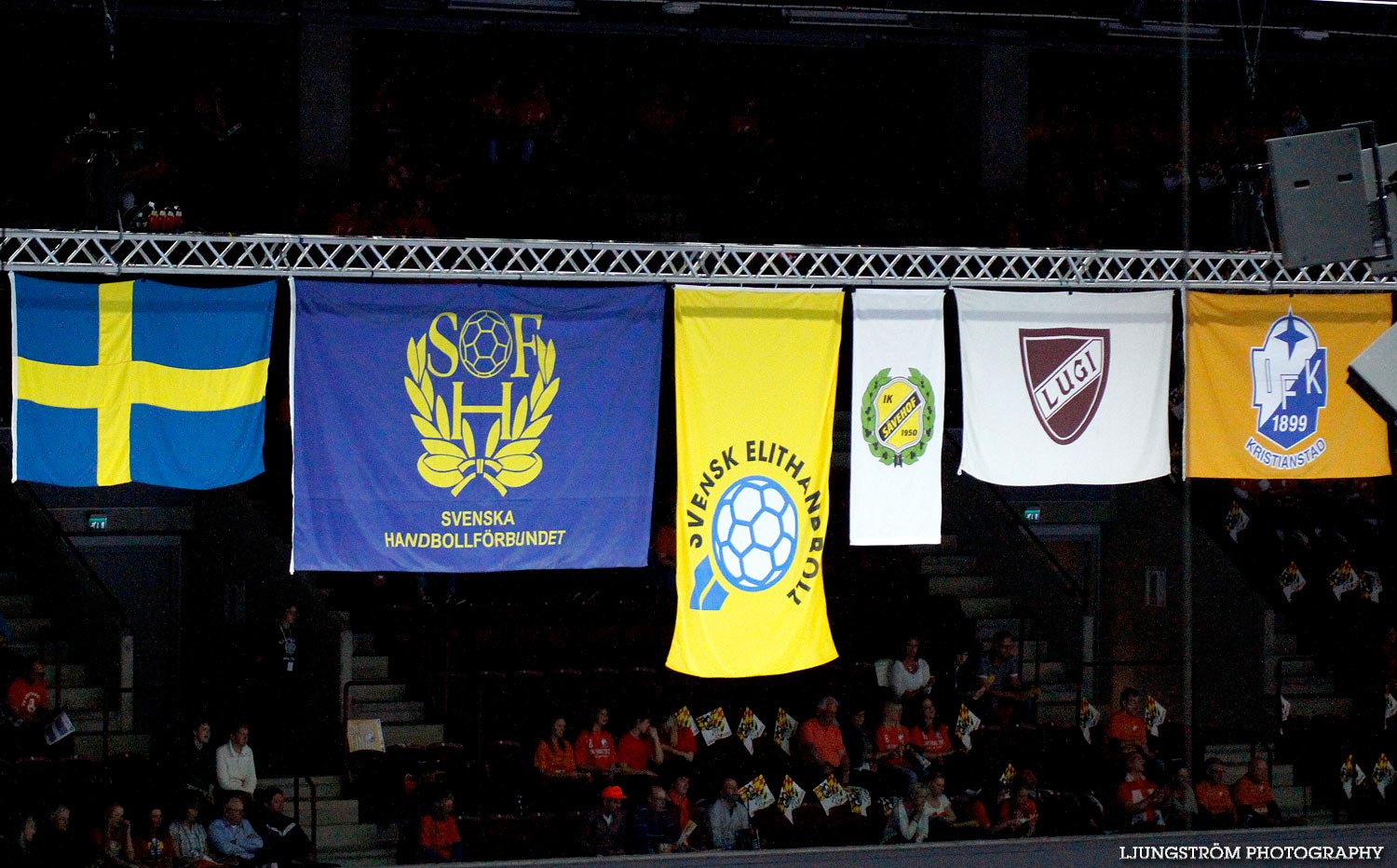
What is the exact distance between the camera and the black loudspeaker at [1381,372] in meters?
6.36

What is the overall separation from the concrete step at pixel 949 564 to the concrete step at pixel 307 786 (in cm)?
704

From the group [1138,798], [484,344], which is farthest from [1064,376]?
[1138,798]

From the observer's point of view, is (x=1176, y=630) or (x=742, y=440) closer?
(x=742, y=440)

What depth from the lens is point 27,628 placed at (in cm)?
1680

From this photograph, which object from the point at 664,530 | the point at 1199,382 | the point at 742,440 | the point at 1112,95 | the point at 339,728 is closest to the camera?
the point at 742,440

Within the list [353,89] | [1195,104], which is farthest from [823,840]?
[1195,104]

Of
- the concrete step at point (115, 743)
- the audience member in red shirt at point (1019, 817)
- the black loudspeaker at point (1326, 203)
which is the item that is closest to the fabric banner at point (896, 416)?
the audience member in red shirt at point (1019, 817)

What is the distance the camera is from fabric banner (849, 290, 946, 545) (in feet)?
38.7

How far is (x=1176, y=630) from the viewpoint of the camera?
19.2 m

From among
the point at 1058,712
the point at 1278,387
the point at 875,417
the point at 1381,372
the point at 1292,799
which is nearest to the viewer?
the point at 1381,372

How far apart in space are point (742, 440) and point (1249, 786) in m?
6.72

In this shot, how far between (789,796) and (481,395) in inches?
202

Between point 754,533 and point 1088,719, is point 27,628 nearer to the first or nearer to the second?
point 754,533

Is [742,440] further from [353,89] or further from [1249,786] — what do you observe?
[353,89]
